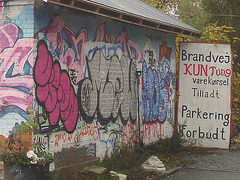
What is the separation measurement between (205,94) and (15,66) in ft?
23.1

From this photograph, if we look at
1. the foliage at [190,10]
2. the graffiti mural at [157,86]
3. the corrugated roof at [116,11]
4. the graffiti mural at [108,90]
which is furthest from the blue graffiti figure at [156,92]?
the foliage at [190,10]

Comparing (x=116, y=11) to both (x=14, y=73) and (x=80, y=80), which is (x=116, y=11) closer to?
(x=80, y=80)

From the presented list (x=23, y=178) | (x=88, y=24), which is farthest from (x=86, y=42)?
(x=23, y=178)

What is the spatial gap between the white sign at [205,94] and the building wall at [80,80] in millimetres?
1160

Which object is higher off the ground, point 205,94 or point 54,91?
point 54,91

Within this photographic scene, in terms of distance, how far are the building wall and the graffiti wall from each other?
0.02 m

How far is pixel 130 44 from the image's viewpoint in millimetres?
11609

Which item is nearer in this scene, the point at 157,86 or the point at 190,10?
the point at 157,86

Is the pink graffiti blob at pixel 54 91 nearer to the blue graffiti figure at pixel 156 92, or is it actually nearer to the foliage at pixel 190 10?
the blue graffiti figure at pixel 156 92

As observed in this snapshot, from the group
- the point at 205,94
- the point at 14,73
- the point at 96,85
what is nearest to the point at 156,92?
the point at 205,94

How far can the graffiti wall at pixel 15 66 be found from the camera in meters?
8.11

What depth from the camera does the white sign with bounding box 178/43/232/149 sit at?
13586mm

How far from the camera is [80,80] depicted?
9.39m

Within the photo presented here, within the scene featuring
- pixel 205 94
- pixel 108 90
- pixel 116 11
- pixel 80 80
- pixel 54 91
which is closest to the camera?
pixel 54 91
